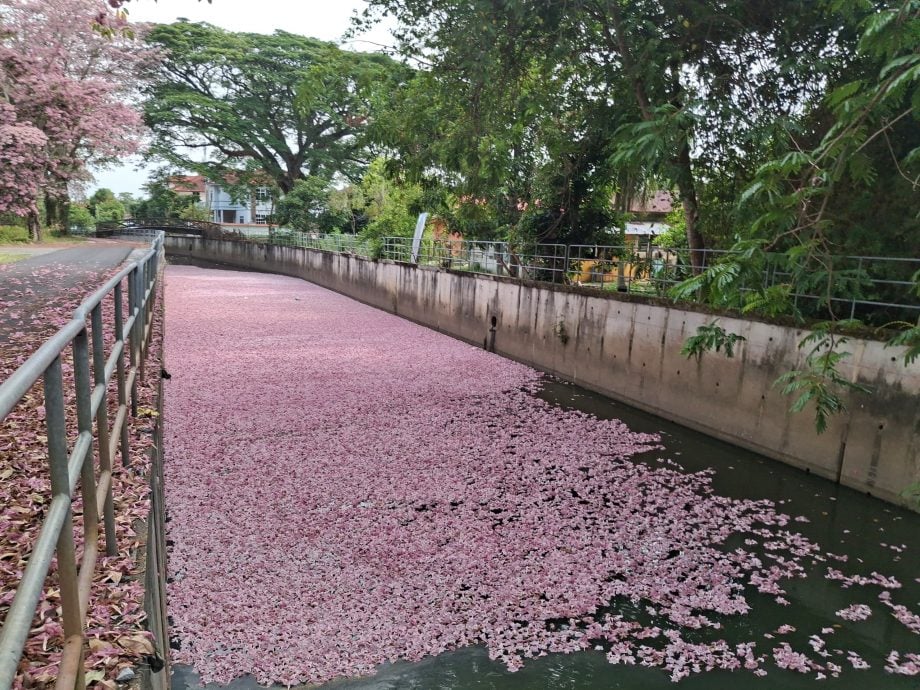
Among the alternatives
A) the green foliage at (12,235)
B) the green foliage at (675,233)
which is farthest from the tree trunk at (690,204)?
the green foliage at (12,235)

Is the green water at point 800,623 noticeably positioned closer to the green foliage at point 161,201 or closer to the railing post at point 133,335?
the railing post at point 133,335

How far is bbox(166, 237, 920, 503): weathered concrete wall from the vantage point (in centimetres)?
550

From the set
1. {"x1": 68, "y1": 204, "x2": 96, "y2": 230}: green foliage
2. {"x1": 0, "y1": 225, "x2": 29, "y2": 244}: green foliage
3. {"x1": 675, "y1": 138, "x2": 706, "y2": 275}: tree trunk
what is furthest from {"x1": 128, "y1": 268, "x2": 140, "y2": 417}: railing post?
{"x1": 68, "y1": 204, "x2": 96, "y2": 230}: green foliage

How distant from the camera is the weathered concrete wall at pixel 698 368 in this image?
550 cm

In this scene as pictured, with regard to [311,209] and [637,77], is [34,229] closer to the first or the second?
[311,209]

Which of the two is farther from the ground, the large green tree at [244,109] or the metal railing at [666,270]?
the large green tree at [244,109]

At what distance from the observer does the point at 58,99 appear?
68.8 feet

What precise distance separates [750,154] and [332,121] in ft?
87.0

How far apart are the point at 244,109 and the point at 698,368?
2745 cm

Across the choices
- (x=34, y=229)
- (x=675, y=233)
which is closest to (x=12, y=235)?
(x=34, y=229)

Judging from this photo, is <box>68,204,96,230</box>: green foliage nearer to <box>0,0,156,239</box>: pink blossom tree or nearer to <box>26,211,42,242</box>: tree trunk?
<box>0,0,156,239</box>: pink blossom tree

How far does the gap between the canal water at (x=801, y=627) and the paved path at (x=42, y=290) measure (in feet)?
14.6

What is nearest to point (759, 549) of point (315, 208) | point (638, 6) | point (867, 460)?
point (867, 460)

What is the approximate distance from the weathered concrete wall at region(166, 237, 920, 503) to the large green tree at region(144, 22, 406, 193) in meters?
18.0
